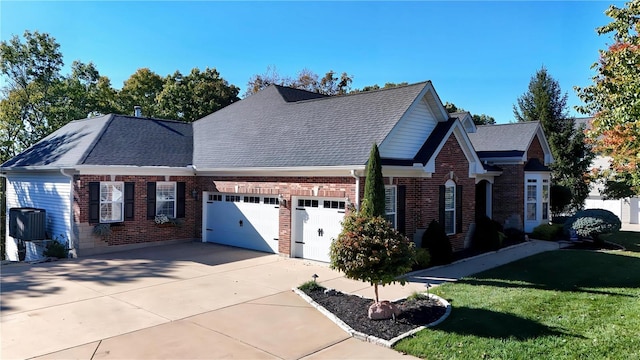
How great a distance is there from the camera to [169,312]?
839 cm

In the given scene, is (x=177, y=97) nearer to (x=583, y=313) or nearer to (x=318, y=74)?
(x=318, y=74)

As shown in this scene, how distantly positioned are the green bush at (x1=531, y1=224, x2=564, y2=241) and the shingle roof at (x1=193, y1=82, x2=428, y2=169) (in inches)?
394

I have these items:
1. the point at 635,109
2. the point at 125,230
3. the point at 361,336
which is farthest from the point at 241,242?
the point at 635,109

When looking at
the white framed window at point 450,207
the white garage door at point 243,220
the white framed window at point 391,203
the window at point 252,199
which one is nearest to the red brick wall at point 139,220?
the white garage door at point 243,220

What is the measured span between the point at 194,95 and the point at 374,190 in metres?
28.4

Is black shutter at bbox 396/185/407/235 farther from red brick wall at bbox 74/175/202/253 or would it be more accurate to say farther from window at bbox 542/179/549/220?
window at bbox 542/179/549/220

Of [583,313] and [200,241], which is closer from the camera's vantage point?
[583,313]

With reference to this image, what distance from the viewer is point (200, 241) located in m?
17.9

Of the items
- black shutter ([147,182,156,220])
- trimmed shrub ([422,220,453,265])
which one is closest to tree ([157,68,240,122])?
black shutter ([147,182,156,220])

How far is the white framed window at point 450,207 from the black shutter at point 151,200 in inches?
428

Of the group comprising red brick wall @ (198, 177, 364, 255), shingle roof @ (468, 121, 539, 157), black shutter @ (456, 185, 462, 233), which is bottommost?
black shutter @ (456, 185, 462, 233)

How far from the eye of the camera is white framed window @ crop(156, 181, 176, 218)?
55.5ft

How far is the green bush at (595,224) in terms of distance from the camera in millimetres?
17422

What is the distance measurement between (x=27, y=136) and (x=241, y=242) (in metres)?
19.3
